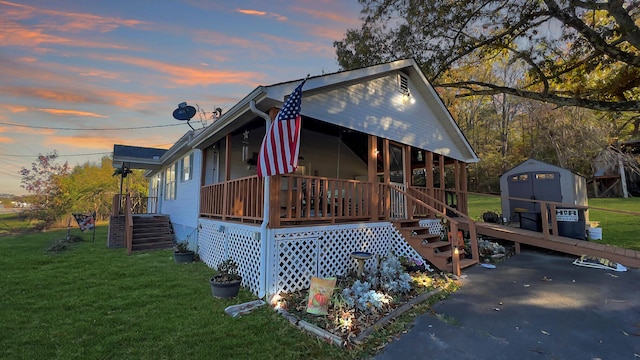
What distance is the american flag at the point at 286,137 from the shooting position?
493 cm

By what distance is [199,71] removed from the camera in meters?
11.4

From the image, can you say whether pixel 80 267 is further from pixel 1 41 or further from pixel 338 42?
pixel 338 42

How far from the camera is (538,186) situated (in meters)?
11.5

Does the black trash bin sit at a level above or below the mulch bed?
above

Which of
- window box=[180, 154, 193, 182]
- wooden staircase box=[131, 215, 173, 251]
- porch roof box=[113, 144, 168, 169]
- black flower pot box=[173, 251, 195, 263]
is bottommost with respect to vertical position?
black flower pot box=[173, 251, 195, 263]

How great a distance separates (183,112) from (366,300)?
10.8 m

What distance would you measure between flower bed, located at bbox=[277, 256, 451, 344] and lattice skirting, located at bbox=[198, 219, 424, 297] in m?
0.31

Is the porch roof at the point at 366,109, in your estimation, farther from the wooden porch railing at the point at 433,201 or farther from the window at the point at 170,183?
the window at the point at 170,183

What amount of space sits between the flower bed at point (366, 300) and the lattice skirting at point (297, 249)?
31cm

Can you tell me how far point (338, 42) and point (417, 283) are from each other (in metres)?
13.5

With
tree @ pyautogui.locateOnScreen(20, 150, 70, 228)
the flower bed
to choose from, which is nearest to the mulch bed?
the flower bed

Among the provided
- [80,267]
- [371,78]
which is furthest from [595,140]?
[80,267]

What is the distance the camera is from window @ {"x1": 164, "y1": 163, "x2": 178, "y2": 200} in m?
13.6

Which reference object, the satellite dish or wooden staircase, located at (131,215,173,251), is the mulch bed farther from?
the satellite dish
